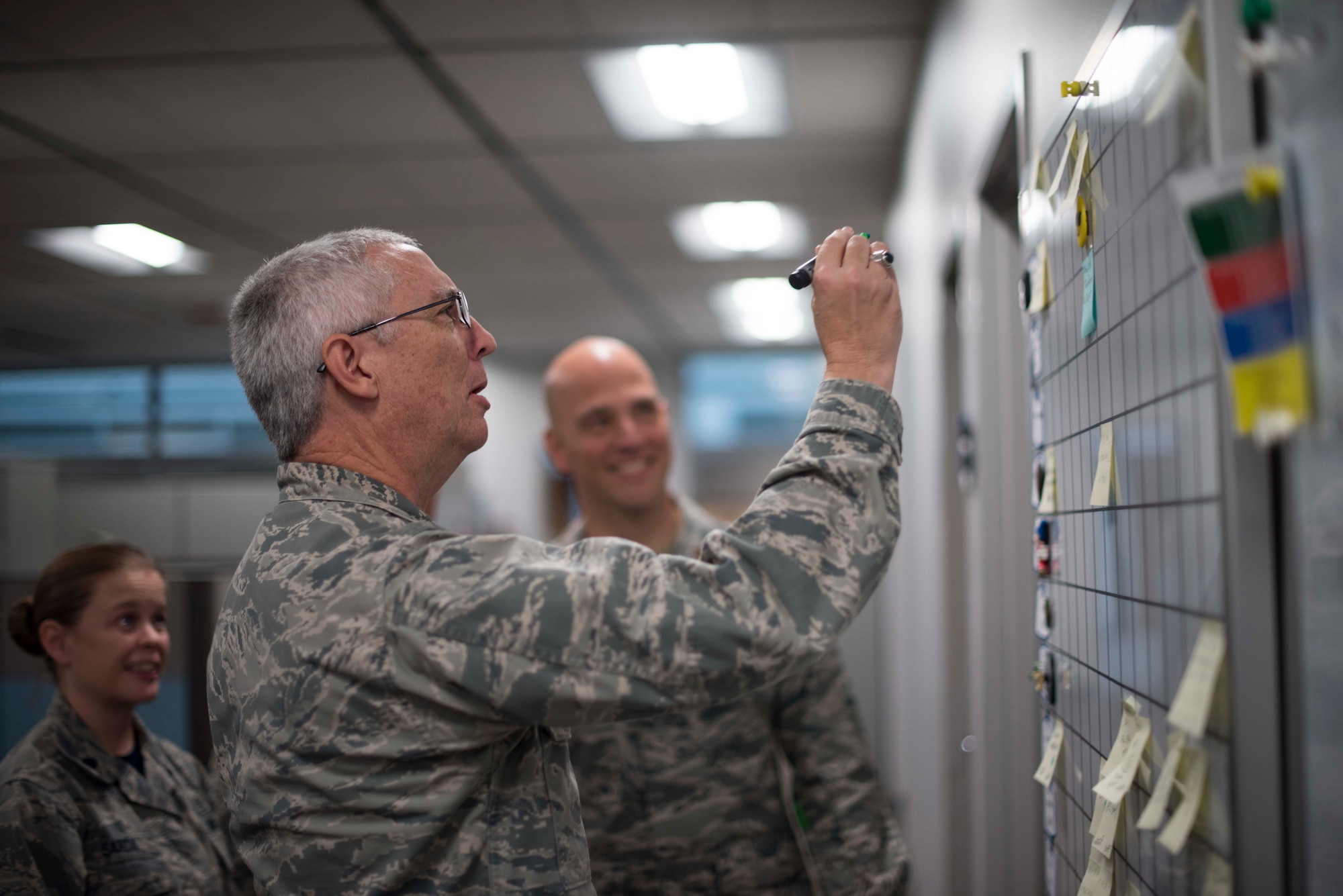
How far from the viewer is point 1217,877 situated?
2.07 ft

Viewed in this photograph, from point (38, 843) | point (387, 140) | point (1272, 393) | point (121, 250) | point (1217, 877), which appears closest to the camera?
point (1272, 393)

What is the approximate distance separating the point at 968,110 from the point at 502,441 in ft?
18.5

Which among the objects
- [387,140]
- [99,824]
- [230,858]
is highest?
[387,140]

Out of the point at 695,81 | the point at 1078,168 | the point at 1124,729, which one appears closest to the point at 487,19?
the point at 695,81

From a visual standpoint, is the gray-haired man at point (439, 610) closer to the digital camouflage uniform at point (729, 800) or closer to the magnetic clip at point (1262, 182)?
the magnetic clip at point (1262, 182)

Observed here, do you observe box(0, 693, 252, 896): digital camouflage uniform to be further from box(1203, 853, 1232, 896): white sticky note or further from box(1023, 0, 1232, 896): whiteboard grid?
box(1203, 853, 1232, 896): white sticky note

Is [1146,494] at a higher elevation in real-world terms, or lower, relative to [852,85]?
lower

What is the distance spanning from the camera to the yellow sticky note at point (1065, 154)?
0.94 m

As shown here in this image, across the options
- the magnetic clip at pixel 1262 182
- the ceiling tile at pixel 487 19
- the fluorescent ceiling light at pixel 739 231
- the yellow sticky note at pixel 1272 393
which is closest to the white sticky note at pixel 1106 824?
the yellow sticky note at pixel 1272 393

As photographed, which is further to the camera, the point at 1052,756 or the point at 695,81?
the point at 695,81

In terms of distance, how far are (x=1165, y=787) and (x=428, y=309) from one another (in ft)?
2.62

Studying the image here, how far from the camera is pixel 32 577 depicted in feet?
8.75

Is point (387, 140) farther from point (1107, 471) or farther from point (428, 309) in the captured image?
point (1107, 471)

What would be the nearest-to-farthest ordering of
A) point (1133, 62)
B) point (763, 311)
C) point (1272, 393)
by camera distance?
point (1272, 393), point (1133, 62), point (763, 311)
